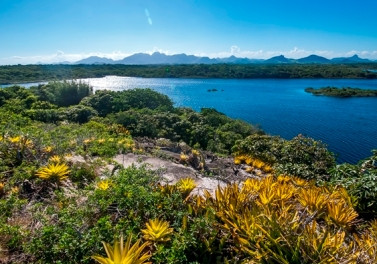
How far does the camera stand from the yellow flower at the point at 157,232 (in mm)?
2955

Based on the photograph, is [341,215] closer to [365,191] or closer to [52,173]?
[365,191]

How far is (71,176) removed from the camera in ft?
16.8

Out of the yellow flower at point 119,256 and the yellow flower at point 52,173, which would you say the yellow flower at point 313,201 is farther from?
the yellow flower at point 52,173

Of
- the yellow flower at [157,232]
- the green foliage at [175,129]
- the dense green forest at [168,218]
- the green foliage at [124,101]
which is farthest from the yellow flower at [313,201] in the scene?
the green foliage at [124,101]

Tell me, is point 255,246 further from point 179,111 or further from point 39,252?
point 179,111

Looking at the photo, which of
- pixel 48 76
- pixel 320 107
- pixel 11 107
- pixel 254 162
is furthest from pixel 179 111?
pixel 48 76

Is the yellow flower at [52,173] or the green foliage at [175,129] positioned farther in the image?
the green foliage at [175,129]

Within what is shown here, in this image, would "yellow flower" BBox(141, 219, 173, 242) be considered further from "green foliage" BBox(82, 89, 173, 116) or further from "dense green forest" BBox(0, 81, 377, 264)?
"green foliage" BBox(82, 89, 173, 116)

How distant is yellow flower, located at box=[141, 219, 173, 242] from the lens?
2.96 m

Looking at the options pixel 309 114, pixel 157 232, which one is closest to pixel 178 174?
pixel 157 232

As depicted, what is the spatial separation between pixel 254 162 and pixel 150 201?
8.44 meters

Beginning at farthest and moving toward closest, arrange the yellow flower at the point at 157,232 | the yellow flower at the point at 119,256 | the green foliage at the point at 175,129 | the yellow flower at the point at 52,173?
1. the green foliage at the point at 175,129
2. the yellow flower at the point at 52,173
3. the yellow flower at the point at 157,232
4. the yellow flower at the point at 119,256

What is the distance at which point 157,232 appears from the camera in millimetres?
2990

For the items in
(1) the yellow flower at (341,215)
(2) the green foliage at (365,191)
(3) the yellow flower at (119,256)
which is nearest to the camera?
(3) the yellow flower at (119,256)
